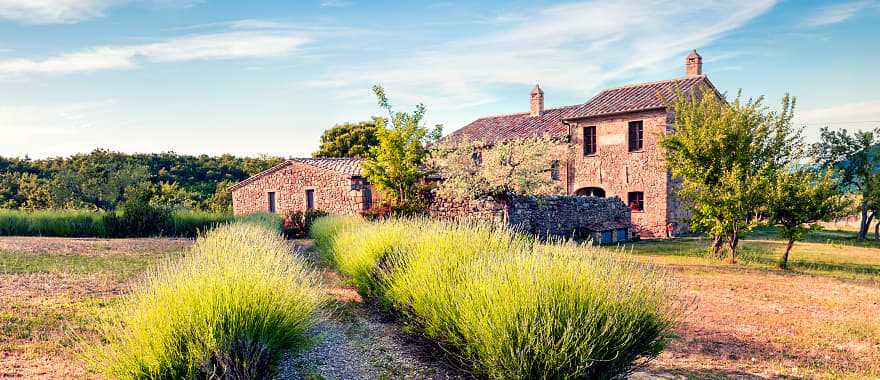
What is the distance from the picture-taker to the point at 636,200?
69.3 feet

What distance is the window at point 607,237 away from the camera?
60.7ft

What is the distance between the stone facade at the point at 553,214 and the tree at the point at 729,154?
3.01 m

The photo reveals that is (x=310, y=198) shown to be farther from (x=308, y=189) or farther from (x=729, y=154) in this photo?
(x=729, y=154)

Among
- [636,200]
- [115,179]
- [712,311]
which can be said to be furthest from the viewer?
[115,179]

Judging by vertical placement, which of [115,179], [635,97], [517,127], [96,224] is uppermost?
[635,97]

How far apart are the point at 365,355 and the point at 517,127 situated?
2035 cm

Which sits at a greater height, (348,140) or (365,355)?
(348,140)

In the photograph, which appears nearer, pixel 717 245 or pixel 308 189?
pixel 717 245

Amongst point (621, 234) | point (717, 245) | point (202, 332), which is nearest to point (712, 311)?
point (717, 245)

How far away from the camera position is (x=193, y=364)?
13.2 feet

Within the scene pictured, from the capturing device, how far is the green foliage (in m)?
27.9

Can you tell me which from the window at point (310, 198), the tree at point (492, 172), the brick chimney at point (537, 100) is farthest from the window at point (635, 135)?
the window at point (310, 198)

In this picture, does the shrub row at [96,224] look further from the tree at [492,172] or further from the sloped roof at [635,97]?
the sloped roof at [635,97]

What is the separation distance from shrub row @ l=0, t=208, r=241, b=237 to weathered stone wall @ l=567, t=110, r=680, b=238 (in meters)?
14.4
